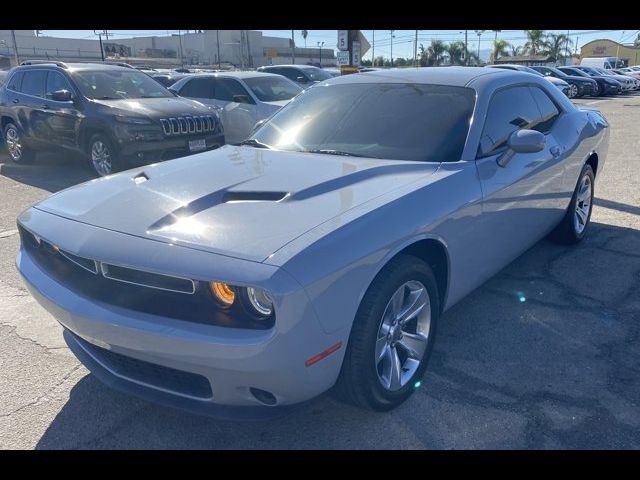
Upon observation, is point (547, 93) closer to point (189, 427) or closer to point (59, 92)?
point (189, 427)

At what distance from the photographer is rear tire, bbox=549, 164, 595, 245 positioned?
4.95 metres

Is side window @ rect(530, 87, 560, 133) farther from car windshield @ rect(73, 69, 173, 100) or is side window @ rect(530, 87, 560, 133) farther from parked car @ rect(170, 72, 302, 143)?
car windshield @ rect(73, 69, 173, 100)

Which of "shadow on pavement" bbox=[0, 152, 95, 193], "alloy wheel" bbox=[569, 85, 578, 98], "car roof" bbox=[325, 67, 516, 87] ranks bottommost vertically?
"alloy wheel" bbox=[569, 85, 578, 98]

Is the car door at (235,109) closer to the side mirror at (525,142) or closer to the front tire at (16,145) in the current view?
the front tire at (16,145)

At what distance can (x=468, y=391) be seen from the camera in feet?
9.73

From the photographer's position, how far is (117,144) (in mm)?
7801

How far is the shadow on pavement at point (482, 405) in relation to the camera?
261 centimetres

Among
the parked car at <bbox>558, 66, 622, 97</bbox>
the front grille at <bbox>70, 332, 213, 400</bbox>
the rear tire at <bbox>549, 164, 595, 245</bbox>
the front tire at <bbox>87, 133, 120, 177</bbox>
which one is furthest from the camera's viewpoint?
the parked car at <bbox>558, 66, 622, 97</bbox>

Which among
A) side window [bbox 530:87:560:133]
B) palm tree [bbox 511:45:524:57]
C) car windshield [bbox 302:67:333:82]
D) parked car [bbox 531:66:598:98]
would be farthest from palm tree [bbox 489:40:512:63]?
side window [bbox 530:87:560:133]

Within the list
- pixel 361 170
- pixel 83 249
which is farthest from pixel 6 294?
pixel 361 170

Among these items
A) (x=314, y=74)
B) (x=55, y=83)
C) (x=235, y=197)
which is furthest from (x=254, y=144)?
(x=314, y=74)

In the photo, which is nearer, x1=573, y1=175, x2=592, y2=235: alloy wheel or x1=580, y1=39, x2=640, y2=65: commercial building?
x1=573, y1=175, x2=592, y2=235: alloy wheel

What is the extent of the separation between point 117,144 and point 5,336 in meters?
4.69

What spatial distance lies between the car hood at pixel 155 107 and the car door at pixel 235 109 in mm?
1352
